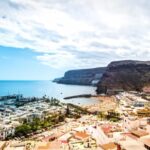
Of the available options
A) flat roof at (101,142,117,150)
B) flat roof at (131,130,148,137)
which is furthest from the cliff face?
flat roof at (101,142,117,150)

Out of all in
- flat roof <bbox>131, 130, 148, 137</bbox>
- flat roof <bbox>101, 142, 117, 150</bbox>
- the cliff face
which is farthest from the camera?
the cliff face

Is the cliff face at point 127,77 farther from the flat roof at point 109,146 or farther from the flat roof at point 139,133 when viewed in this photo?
the flat roof at point 109,146

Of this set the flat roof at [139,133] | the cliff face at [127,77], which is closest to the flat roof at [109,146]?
the flat roof at [139,133]

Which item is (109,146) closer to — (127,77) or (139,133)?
(139,133)

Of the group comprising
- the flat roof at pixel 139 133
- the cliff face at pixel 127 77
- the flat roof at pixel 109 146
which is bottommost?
the flat roof at pixel 109 146

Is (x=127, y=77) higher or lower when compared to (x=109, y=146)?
higher

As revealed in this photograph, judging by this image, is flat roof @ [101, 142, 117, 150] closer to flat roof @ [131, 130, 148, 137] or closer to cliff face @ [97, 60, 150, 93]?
flat roof @ [131, 130, 148, 137]

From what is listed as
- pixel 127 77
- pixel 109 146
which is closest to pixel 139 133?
pixel 109 146

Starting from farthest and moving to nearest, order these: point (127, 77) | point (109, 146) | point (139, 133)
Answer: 1. point (127, 77)
2. point (139, 133)
3. point (109, 146)

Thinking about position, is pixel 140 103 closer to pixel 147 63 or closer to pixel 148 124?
pixel 148 124

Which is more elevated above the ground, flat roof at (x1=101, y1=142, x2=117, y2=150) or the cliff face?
the cliff face
